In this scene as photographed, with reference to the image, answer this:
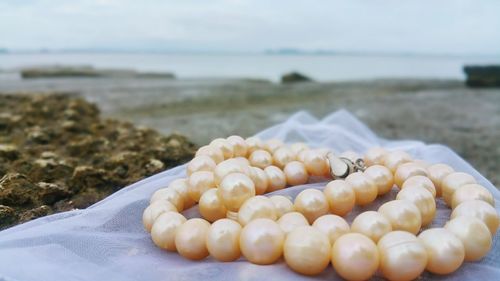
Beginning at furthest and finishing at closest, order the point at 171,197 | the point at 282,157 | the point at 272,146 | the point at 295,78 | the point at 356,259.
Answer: the point at 295,78, the point at 272,146, the point at 282,157, the point at 171,197, the point at 356,259

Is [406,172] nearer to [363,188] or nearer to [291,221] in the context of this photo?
[363,188]

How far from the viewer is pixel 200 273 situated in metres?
0.97

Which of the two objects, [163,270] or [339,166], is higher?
[339,166]

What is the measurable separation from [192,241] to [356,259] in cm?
36

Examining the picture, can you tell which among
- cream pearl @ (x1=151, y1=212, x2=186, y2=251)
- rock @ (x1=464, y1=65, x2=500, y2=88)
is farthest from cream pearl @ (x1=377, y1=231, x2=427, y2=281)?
rock @ (x1=464, y1=65, x2=500, y2=88)

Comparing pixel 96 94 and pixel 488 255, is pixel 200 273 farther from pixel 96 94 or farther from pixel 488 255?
pixel 96 94

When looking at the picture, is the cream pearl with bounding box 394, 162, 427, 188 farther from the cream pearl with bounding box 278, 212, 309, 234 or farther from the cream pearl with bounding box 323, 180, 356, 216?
the cream pearl with bounding box 278, 212, 309, 234

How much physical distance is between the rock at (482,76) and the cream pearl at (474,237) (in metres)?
7.94

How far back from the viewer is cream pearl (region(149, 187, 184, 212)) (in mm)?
1226

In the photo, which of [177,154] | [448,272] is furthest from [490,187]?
[177,154]

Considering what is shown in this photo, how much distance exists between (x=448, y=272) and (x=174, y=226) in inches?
24.2

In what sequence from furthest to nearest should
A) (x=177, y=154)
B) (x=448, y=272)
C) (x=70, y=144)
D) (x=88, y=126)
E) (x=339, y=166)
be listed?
(x=88, y=126), (x=70, y=144), (x=177, y=154), (x=339, y=166), (x=448, y=272)

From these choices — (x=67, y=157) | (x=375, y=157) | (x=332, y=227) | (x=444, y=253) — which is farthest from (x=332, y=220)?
(x=67, y=157)

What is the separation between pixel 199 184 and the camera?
4.09 feet
